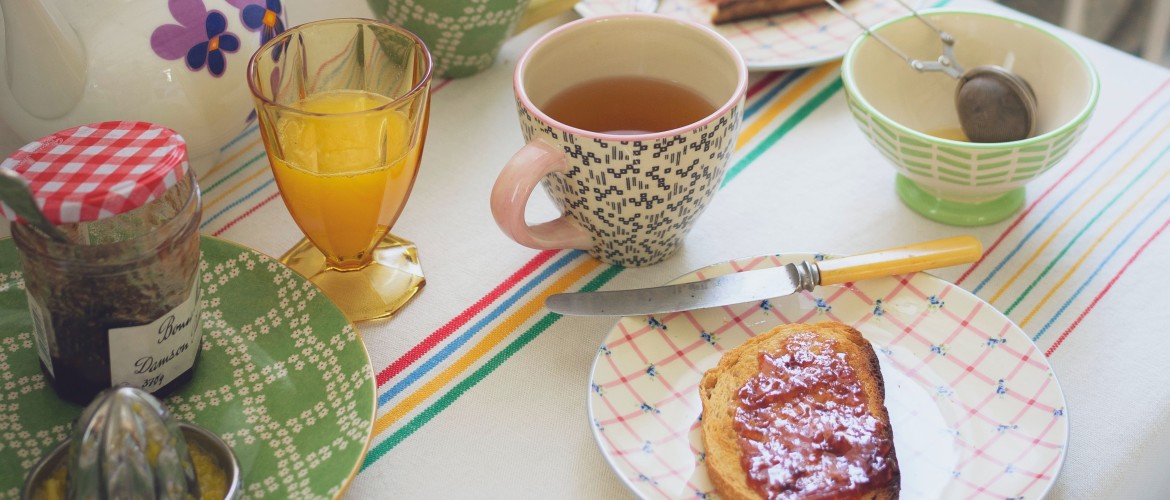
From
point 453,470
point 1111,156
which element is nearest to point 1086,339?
point 1111,156

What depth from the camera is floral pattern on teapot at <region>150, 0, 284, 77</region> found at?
0.77 metres

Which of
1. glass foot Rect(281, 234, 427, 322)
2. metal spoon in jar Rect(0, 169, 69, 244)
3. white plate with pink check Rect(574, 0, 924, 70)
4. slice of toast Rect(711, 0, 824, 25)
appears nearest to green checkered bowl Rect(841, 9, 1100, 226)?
white plate with pink check Rect(574, 0, 924, 70)

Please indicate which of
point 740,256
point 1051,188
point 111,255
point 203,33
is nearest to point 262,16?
point 203,33

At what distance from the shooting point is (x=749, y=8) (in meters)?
1.13

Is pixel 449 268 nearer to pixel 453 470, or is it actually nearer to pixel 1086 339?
pixel 453 470

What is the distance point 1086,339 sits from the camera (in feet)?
2.60

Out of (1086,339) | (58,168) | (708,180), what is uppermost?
(58,168)

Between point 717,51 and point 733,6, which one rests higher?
point 717,51

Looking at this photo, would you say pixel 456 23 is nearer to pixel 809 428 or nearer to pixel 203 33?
pixel 203 33

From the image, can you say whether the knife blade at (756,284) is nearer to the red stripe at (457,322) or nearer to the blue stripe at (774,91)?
the red stripe at (457,322)

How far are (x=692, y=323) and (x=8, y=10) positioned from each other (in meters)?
0.56

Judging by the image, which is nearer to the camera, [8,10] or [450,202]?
[8,10]

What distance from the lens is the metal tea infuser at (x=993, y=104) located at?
2.84ft

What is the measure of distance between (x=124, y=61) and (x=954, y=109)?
767 millimetres
